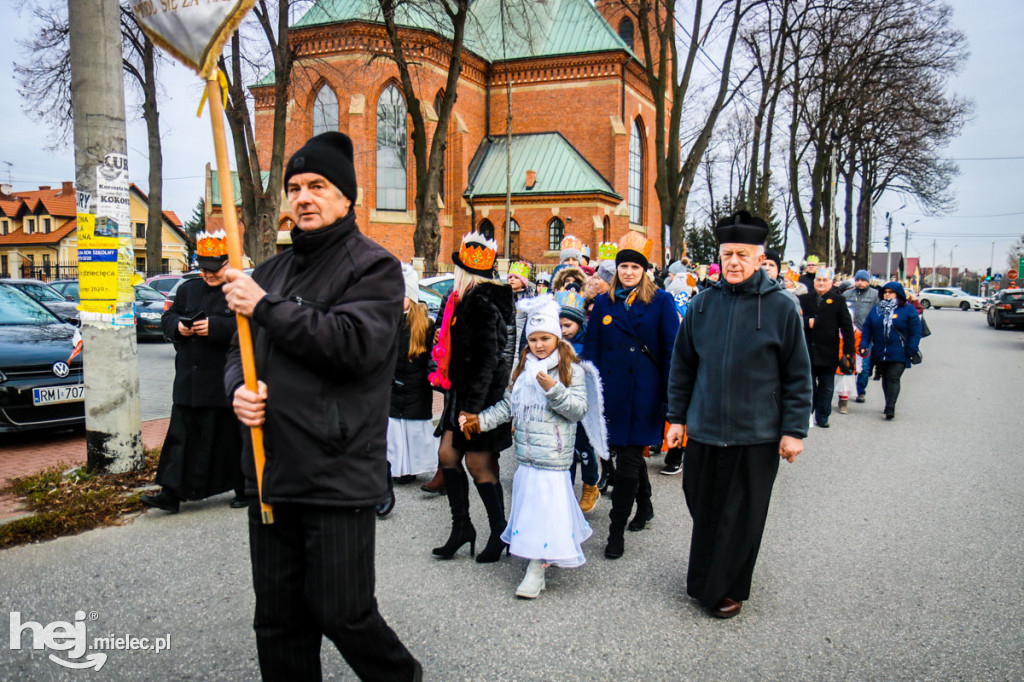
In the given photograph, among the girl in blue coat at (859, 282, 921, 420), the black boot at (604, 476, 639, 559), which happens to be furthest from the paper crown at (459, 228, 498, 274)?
the girl in blue coat at (859, 282, 921, 420)

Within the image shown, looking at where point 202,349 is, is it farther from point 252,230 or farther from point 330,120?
point 330,120

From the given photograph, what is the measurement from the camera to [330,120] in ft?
117

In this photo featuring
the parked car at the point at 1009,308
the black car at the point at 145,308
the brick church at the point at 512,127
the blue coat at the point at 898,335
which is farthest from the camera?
the brick church at the point at 512,127

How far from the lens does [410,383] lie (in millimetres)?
6355

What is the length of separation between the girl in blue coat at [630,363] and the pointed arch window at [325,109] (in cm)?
3238

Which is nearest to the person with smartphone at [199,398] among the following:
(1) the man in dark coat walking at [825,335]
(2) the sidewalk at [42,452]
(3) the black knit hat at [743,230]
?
(2) the sidewalk at [42,452]

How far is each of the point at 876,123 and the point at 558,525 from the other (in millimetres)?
34887

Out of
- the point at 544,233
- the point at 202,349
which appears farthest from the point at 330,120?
the point at 202,349

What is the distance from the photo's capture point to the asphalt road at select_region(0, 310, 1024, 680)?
11.4ft

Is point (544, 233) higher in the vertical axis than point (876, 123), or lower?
lower

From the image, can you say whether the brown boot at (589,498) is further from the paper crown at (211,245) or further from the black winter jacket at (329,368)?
the black winter jacket at (329,368)

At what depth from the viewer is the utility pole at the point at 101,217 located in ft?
19.7

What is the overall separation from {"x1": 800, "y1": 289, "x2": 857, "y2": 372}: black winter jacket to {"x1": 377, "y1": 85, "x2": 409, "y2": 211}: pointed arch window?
27522mm

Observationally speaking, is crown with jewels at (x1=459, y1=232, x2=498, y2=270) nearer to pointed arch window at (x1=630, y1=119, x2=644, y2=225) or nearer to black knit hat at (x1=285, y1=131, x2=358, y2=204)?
black knit hat at (x1=285, y1=131, x2=358, y2=204)
